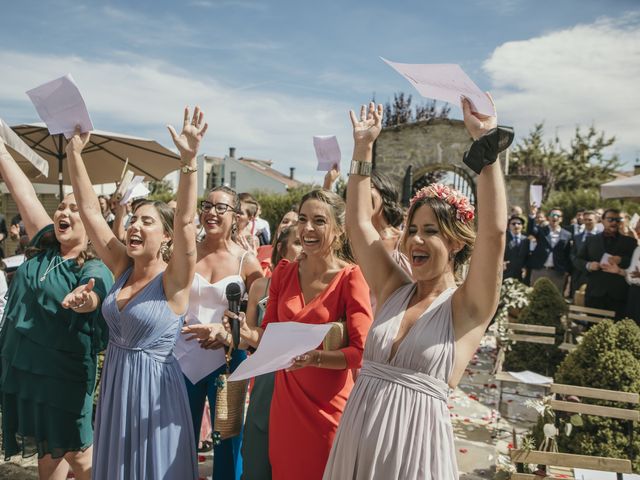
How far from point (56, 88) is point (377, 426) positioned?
2514 mm

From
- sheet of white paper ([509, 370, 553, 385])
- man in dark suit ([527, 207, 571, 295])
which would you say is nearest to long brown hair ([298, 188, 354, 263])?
sheet of white paper ([509, 370, 553, 385])

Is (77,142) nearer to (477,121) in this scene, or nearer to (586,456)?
(477,121)

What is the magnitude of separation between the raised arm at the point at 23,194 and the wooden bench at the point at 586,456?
10.9 ft

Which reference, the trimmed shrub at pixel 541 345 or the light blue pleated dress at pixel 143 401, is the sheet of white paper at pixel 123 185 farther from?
the trimmed shrub at pixel 541 345

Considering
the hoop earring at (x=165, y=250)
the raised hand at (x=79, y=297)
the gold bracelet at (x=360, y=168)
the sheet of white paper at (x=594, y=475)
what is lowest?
the sheet of white paper at (x=594, y=475)

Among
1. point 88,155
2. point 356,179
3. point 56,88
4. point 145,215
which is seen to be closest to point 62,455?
point 145,215

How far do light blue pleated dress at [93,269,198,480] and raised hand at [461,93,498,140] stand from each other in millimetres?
1896

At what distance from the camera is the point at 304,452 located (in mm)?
2572

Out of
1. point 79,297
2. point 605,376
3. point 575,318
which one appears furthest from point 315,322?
point 575,318

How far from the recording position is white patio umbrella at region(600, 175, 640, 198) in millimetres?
7508

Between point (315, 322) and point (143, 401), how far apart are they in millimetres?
1047

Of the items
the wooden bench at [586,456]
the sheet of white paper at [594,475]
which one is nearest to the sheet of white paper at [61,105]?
the wooden bench at [586,456]

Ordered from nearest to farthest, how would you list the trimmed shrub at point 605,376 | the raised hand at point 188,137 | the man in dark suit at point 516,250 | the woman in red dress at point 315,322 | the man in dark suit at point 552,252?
the woman in red dress at point 315,322
the raised hand at point 188,137
the trimmed shrub at point 605,376
the man in dark suit at point 516,250
the man in dark suit at point 552,252

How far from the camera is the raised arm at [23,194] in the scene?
3447 millimetres
